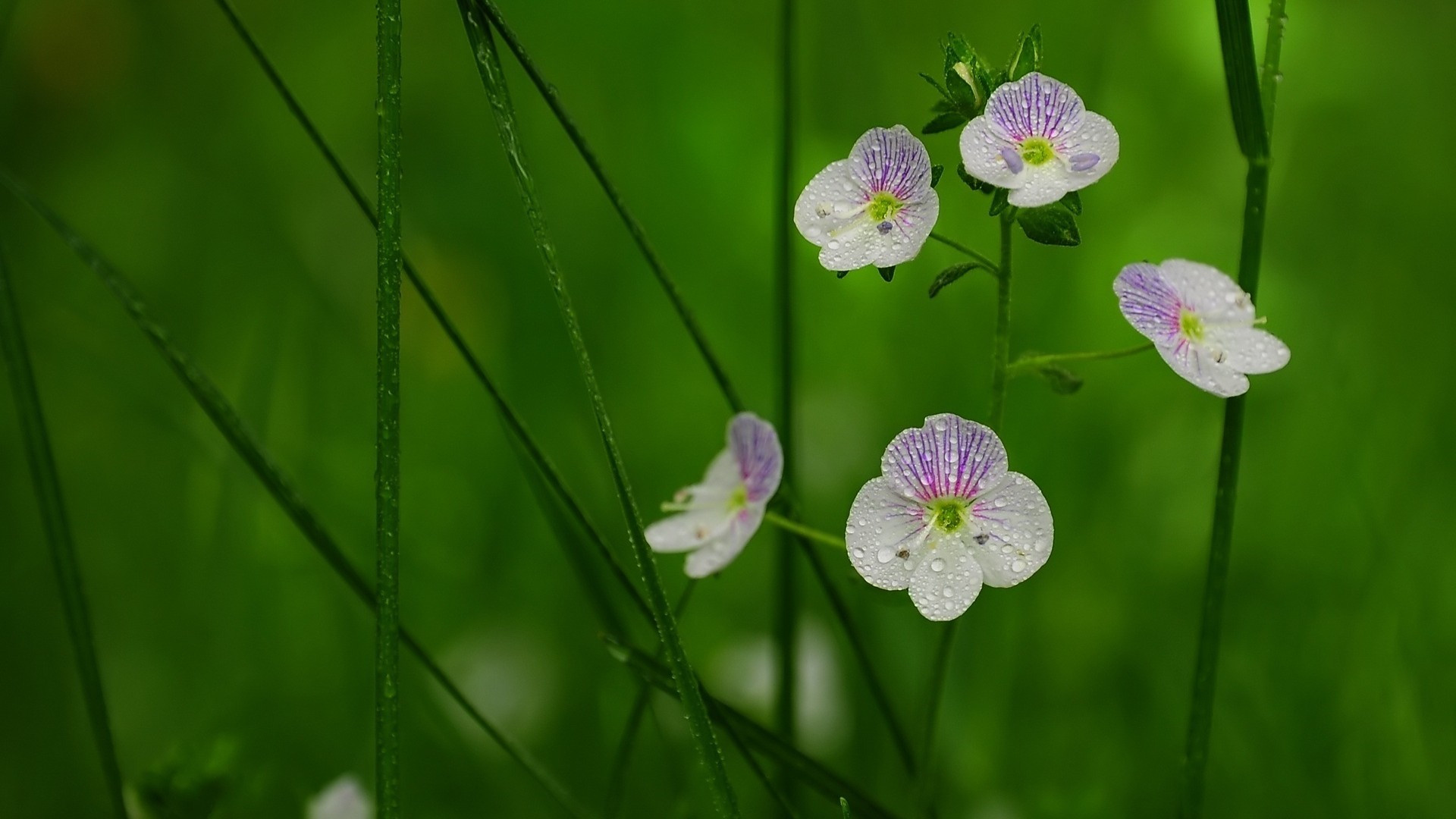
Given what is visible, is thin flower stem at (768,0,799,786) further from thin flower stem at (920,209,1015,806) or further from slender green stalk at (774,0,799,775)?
thin flower stem at (920,209,1015,806)

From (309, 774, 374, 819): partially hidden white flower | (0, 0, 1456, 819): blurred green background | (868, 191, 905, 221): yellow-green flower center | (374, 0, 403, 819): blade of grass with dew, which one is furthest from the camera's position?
(0, 0, 1456, 819): blurred green background

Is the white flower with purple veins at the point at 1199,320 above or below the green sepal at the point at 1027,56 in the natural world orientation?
below

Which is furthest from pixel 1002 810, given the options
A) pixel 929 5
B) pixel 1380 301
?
pixel 929 5

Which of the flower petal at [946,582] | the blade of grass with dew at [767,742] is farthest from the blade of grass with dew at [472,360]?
the flower petal at [946,582]

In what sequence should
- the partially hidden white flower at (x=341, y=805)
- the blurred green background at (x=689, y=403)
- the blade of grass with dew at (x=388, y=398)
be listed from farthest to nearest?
the blurred green background at (x=689, y=403)
the partially hidden white flower at (x=341, y=805)
the blade of grass with dew at (x=388, y=398)

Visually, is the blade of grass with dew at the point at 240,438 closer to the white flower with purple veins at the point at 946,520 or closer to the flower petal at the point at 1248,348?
the white flower with purple veins at the point at 946,520

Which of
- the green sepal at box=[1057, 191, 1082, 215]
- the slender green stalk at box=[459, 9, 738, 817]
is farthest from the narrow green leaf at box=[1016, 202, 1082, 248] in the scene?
the slender green stalk at box=[459, 9, 738, 817]
